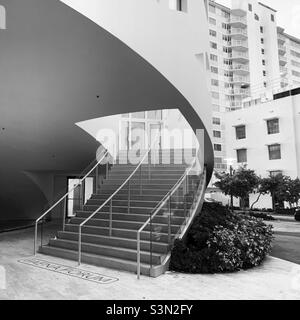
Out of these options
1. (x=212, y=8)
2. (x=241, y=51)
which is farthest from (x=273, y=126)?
(x=212, y=8)

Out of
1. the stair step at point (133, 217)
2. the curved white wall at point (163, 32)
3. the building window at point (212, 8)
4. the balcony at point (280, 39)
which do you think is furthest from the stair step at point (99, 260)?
the balcony at point (280, 39)

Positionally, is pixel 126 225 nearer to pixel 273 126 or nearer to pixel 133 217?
pixel 133 217

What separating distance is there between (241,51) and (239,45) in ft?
4.24

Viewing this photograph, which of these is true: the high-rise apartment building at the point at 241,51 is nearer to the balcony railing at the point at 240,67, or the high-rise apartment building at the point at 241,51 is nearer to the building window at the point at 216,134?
the balcony railing at the point at 240,67

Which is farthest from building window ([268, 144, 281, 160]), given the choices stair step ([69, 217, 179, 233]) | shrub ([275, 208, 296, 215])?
stair step ([69, 217, 179, 233])

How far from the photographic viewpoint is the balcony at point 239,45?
160 feet

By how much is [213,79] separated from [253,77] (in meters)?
7.32

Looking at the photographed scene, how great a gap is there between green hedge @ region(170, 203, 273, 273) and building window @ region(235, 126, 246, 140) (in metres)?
25.0

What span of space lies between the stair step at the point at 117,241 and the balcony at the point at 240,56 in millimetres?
47147

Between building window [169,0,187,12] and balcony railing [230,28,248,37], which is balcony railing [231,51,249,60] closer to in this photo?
balcony railing [230,28,248,37]

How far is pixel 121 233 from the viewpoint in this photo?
23.0 feet

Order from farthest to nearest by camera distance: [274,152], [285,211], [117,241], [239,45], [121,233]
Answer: [239,45] < [274,152] < [285,211] < [121,233] < [117,241]

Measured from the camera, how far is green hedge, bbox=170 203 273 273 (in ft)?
18.6

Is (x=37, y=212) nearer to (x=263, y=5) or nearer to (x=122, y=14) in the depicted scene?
(x=122, y=14)
